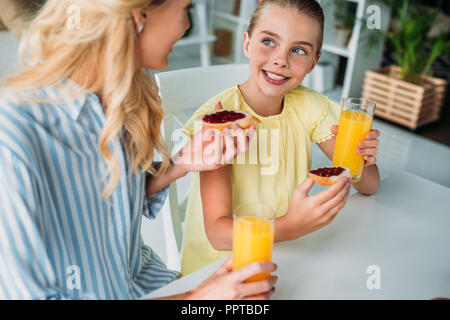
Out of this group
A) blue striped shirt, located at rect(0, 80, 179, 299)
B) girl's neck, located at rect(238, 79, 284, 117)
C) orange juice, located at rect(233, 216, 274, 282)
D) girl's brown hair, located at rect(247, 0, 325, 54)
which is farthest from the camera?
girl's neck, located at rect(238, 79, 284, 117)

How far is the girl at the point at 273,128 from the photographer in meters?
1.21

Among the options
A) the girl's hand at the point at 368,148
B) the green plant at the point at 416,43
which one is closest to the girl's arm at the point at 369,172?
the girl's hand at the point at 368,148

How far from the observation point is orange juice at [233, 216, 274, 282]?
88cm

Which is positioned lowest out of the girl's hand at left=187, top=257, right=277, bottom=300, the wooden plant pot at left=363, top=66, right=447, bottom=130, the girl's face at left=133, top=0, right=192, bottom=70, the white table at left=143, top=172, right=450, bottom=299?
the wooden plant pot at left=363, top=66, right=447, bottom=130

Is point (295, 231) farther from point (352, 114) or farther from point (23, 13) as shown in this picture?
point (23, 13)

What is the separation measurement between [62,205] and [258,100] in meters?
0.71

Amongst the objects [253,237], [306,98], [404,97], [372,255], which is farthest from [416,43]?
[253,237]

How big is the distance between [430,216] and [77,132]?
0.96 meters

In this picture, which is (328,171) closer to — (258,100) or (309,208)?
(309,208)

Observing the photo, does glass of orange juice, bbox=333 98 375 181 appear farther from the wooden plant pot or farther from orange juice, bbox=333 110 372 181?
the wooden plant pot

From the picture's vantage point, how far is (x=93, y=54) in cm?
93

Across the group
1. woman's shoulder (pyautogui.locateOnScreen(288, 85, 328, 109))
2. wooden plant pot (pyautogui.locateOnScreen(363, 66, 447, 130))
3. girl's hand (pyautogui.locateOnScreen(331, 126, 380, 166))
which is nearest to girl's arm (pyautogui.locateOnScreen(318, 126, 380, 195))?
girl's hand (pyautogui.locateOnScreen(331, 126, 380, 166))

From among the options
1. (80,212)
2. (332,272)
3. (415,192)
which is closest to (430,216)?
(415,192)

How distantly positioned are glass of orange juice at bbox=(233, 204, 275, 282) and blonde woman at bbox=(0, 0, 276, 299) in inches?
1.7
